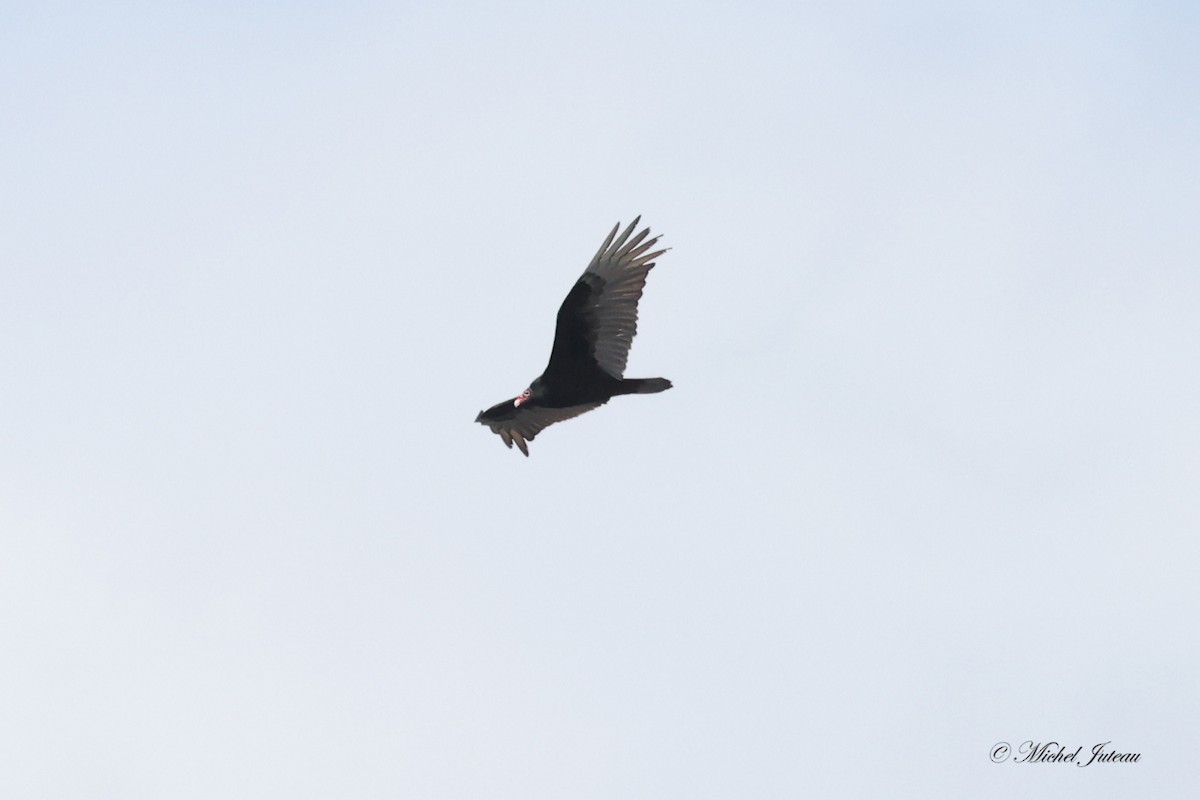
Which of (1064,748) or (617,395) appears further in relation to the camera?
(1064,748)

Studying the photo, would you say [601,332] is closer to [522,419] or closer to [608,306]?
[608,306]

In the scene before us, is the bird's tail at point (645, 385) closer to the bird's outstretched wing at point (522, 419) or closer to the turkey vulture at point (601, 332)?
the turkey vulture at point (601, 332)

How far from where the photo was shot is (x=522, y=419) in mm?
29172

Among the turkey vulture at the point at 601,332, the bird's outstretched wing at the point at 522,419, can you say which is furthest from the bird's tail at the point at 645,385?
the bird's outstretched wing at the point at 522,419

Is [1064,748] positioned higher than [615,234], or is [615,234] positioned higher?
[615,234]

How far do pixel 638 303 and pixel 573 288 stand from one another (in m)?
1.03

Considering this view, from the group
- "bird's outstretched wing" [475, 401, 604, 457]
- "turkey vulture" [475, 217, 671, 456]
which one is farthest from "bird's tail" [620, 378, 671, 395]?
"bird's outstretched wing" [475, 401, 604, 457]

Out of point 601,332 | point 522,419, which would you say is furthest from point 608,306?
point 522,419

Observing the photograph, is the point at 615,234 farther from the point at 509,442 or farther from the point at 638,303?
the point at 509,442

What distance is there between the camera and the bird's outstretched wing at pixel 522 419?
28750 millimetres

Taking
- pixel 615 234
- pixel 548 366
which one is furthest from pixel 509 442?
pixel 615 234

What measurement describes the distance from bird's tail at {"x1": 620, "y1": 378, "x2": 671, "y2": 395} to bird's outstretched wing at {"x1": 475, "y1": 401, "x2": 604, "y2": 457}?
1.15m

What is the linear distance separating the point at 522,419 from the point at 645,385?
283 centimetres

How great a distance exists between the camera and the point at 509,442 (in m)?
29.4
